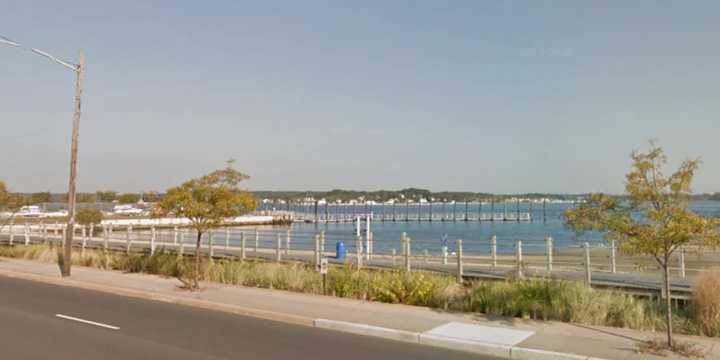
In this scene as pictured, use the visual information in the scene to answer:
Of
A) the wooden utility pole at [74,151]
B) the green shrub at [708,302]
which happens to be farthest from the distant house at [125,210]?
the green shrub at [708,302]

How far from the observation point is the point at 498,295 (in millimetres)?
12703

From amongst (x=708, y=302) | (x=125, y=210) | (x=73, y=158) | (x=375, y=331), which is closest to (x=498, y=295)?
(x=375, y=331)

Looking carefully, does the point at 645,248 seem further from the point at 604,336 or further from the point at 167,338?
the point at 167,338

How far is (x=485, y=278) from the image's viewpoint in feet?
55.3

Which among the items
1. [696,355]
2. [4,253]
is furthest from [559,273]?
[4,253]

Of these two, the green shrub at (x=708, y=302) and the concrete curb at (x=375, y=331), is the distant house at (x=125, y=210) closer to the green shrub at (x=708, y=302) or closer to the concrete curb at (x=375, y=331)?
the concrete curb at (x=375, y=331)

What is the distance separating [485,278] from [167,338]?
9.72 meters

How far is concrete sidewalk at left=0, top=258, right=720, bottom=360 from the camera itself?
9148 mm

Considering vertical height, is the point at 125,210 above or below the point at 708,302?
above

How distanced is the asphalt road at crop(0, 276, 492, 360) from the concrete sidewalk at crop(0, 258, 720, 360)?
344mm

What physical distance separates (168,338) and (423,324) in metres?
4.64

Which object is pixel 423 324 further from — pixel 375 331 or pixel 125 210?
pixel 125 210

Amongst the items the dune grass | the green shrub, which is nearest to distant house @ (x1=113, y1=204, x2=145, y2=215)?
the dune grass

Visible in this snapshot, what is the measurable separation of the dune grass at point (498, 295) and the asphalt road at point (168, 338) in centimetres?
310
